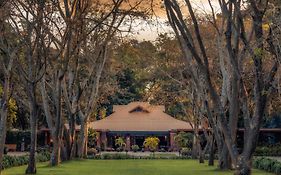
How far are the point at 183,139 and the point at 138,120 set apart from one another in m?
9.03

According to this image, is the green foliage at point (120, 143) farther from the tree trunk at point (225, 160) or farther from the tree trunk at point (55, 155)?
the tree trunk at point (225, 160)

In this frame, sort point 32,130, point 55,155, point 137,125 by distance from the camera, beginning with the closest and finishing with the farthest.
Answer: point 32,130 → point 55,155 → point 137,125

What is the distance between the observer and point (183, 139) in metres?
57.2

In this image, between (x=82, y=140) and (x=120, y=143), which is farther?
(x=120, y=143)

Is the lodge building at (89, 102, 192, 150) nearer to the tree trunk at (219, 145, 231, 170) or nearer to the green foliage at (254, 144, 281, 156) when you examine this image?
the green foliage at (254, 144, 281, 156)

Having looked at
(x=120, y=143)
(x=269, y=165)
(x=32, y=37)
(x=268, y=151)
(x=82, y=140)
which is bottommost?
(x=269, y=165)

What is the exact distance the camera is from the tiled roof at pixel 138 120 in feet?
205

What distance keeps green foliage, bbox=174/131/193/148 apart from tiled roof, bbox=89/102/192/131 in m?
2.55

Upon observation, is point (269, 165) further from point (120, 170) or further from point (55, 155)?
point (55, 155)

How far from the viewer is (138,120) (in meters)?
64.8

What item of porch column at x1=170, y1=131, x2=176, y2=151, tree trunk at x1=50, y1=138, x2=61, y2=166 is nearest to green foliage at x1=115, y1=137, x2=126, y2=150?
porch column at x1=170, y1=131, x2=176, y2=151

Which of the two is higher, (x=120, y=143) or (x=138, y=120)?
(x=138, y=120)

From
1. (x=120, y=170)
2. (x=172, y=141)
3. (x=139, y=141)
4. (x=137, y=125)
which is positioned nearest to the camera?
(x=120, y=170)

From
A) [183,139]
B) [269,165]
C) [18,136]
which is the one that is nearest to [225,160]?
[269,165]
